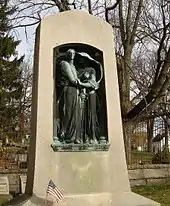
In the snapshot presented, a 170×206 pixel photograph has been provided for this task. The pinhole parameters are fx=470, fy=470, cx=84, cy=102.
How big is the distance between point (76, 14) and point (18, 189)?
27.2 feet

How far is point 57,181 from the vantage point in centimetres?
693

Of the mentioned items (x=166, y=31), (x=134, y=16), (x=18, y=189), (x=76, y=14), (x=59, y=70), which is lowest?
(x=18, y=189)

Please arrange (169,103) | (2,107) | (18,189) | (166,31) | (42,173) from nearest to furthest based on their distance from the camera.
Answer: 1. (42,173)
2. (18,189)
3. (166,31)
4. (169,103)
5. (2,107)

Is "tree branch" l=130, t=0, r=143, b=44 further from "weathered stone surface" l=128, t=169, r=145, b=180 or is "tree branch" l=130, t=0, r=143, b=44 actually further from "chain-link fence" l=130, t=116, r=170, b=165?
"weathered stone surface" l=128, t=169, r=145, b=180

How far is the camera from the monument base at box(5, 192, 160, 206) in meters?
6.69

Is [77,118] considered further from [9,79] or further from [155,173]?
[9,79]

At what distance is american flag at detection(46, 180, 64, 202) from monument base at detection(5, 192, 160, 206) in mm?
88

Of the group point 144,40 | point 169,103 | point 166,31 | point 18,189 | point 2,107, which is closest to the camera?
point 18,189

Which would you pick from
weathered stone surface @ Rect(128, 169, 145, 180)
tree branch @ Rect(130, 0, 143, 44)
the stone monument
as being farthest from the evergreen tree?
the stone monument

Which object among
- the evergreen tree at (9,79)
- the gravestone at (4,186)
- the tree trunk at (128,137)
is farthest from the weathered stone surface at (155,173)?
the evergreen tree at (9,79)

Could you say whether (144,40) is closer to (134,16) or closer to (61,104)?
(134,16)

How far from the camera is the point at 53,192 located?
652 cm

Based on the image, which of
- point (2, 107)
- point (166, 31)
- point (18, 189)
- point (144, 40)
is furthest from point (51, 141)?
point (2, 107)

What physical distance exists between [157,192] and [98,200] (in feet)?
24.3
